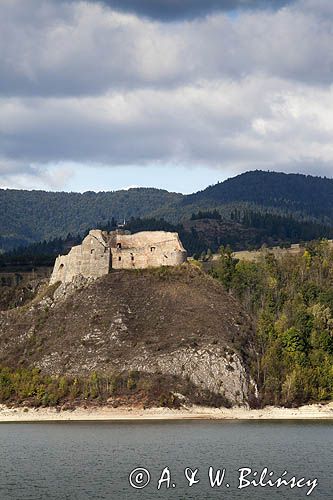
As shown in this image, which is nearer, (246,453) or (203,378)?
(246,453)

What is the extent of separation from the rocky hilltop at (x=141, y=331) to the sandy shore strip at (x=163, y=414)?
2.92 meters

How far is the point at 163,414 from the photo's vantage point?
5226 inches

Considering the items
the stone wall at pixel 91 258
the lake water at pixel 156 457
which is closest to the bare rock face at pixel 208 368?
the lake water at pixel 156 457

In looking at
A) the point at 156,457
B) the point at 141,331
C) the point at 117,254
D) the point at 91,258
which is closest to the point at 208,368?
the point at 141,331

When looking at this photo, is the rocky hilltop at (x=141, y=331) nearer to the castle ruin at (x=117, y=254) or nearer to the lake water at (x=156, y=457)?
the castle ruin at (x=117, y=254)

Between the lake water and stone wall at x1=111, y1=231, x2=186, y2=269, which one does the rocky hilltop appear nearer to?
stone wall at x1=111, y1=231, x2=186, y2=269

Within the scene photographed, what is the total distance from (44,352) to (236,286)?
39.2m

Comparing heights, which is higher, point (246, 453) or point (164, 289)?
point (164, 289)

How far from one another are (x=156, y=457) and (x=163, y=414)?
38.4 meters

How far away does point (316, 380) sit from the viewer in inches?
5625

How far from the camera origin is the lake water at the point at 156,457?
77250mm

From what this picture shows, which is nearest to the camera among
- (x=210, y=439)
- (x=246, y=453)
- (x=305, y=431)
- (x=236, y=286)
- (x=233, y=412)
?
(x=246, y=453)

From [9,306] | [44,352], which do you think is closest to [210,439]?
[44,352]

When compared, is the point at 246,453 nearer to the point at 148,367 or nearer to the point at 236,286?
the point at 148,367
